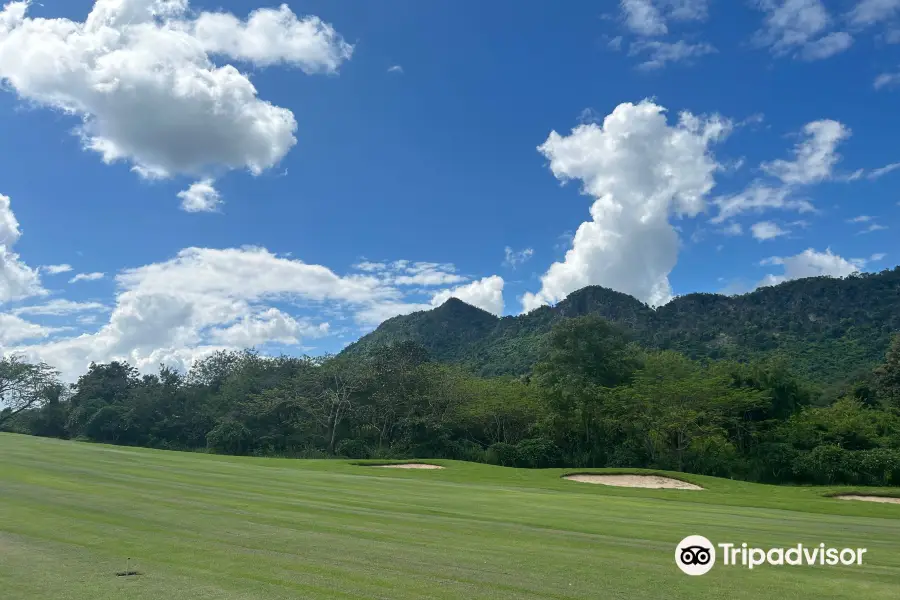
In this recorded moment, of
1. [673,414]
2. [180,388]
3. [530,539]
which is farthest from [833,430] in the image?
[180,388]

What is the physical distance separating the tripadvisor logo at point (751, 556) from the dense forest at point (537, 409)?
25144 millimetres

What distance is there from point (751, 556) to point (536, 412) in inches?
1383

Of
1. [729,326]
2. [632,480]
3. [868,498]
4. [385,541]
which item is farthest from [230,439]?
[729,326]

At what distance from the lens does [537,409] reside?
144 feet

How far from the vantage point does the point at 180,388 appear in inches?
2469

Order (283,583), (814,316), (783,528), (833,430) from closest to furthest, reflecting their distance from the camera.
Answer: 1. (283,583)
2. (783,528)
3. (833,430)
4. (814,316)

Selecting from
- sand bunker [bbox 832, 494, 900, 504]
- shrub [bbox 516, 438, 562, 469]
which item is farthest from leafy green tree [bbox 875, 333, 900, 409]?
shrub [bbox 516, 438, 562, 469]

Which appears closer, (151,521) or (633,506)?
(151,521)

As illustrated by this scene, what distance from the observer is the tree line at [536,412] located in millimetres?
33938

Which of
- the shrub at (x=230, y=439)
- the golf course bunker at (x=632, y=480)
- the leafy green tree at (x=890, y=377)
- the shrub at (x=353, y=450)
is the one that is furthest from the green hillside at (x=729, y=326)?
the golf course bunker at (x=632, y=480)

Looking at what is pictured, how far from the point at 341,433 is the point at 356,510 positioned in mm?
38307

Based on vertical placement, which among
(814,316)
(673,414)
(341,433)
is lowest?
(341,433)

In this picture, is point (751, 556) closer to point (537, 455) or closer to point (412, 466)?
point (412, 466)

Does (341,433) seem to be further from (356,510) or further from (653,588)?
(653,588)
